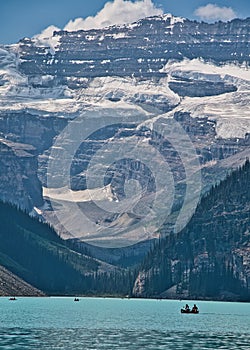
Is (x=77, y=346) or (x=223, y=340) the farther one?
(x=223, y=340)

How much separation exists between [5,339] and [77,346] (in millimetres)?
13709

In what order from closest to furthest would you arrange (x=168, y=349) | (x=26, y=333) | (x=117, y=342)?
(x=168, y=349) → (x=117, y=342) → (x=26, y=333)

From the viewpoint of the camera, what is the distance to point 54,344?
18125cm

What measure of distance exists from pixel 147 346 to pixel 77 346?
11.5 meters

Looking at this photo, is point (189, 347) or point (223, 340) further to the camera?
point (223, 340)

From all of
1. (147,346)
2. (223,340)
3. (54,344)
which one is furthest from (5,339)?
(223,340)

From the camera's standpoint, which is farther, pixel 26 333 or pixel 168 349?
pixel 26 333

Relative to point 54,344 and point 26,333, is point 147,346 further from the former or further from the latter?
point 26,333

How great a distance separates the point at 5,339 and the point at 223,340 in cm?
3903

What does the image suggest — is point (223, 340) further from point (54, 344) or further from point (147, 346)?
point (54, 344)

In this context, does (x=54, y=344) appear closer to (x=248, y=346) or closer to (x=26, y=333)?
(x=26, y=333)

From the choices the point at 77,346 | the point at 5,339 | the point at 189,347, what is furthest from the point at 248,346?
the point at 5,339

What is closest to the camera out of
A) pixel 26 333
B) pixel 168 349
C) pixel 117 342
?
pixel 168 349

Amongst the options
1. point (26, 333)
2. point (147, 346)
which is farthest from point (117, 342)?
point (26, 333)
